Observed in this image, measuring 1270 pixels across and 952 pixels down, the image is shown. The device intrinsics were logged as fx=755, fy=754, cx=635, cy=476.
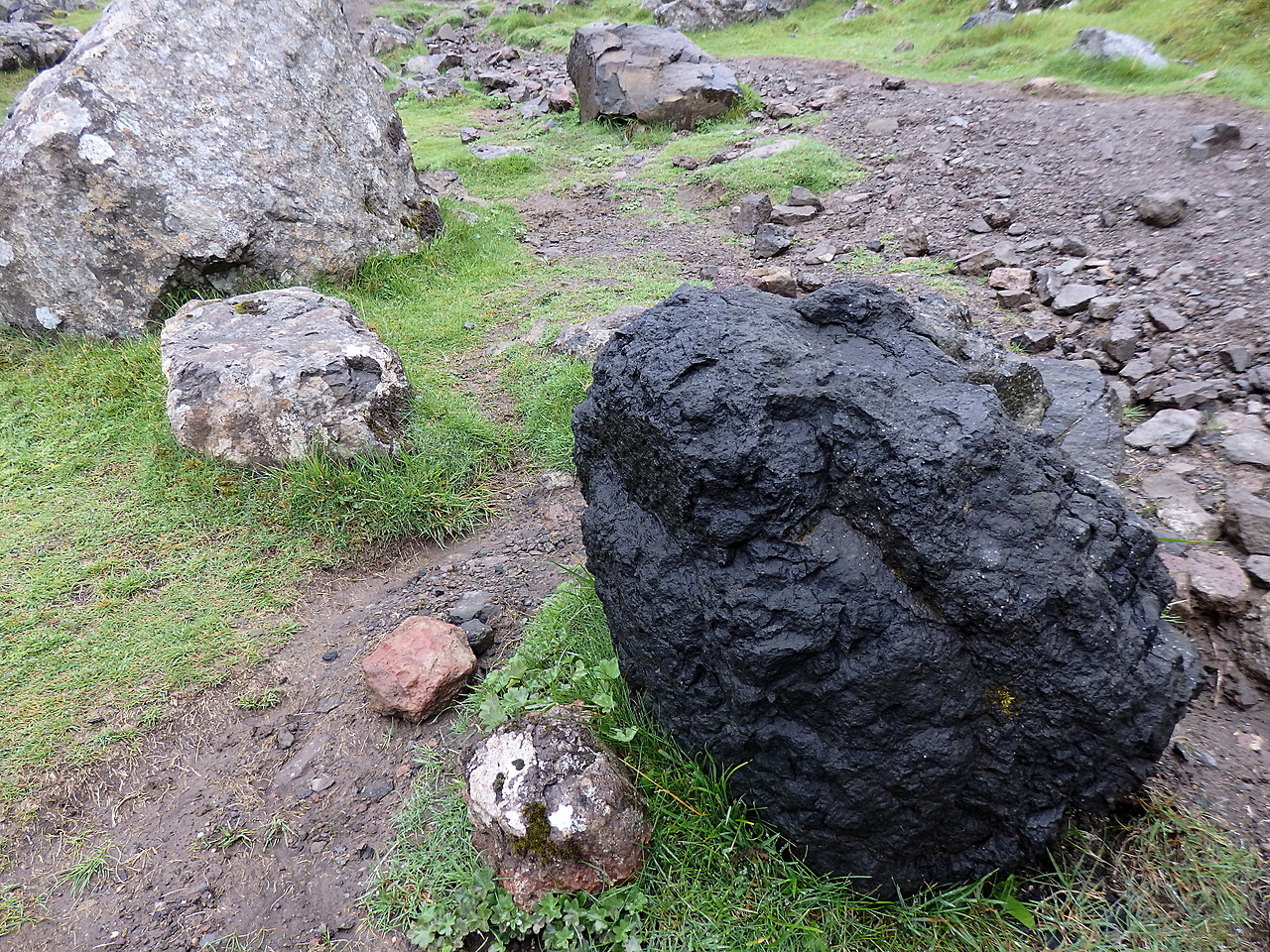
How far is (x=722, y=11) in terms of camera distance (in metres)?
14.7

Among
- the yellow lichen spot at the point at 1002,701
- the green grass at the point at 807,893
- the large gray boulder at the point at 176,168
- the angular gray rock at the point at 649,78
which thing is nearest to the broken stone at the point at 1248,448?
the green grass at the point at 807,893

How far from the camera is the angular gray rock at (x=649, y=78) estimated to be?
9.31 metres

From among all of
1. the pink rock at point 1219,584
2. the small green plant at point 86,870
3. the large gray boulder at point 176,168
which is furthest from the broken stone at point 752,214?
the small green plant at point 86,870

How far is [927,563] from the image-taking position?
5.53ft

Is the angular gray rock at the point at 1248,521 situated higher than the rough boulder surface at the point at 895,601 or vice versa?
the rough boulder surface at the point at 895,601

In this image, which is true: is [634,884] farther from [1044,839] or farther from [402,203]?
[402,203]

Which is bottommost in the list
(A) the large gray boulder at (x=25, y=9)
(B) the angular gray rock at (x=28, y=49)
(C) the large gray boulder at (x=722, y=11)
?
(C) the large gray boulder at (x=722, y=11)

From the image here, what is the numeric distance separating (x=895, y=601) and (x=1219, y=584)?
152 centimetres

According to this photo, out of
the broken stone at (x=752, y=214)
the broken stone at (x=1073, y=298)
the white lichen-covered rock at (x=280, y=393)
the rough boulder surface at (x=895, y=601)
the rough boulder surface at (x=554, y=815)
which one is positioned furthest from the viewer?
the broken stone at (x=752, y=214)

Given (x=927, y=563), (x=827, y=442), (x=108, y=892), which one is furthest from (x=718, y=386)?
(x=108, y=892)

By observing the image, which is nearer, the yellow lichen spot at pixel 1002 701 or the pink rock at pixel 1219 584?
the yellow lichen spot at pixel 1002 701

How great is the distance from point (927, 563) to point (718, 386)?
2.08 ft

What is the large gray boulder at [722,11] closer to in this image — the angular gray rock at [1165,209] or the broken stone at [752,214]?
the broken stone at [752,214]

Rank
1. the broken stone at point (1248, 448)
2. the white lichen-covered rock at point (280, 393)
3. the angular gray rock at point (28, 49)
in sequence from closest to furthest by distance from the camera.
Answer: the broken stone at point (1248, 448) < the white lichen-covered rock at point (280, 393) < the angular gray rock at point (28, 49)
